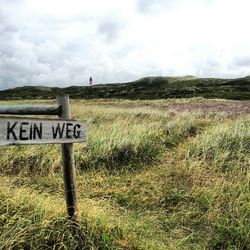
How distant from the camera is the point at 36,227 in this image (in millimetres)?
4805

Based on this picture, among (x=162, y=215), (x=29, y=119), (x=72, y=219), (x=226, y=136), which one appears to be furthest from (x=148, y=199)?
(x=226, y=136)

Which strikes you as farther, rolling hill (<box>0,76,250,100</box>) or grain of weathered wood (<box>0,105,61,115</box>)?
rolling hill (<box>0,76,250,100</box>)

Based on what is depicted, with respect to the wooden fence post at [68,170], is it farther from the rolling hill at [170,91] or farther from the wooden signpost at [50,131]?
the rolling hill at [170,91]

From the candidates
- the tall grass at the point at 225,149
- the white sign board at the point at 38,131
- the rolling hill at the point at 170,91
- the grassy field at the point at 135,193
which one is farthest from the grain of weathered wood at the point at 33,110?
the rolling hill at the point at 170,91

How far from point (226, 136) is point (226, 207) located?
436 centimetres

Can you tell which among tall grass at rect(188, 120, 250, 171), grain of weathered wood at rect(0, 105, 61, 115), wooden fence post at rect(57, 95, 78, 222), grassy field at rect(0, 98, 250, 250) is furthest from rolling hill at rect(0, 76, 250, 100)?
grain of weathered wood at rect(0, 105, 61, 115)

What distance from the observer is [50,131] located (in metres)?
4.66

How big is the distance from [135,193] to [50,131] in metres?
3.32

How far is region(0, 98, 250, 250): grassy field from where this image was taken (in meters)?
4.98

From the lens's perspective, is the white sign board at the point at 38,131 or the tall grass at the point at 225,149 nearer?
the white sign board at the point at 38,131

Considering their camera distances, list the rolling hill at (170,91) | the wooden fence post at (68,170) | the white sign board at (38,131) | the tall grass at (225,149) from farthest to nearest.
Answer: the rolling hill at (170,91)
the tall grass at (225,149)
the wooden fence post at (68,170)
the white sign board at (38,131)

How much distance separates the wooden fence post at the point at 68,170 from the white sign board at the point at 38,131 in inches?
6.1

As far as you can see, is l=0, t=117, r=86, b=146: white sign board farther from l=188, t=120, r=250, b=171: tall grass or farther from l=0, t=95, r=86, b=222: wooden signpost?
l=188, t=120, r=250, b=171: tall grass

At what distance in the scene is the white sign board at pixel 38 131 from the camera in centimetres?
422
